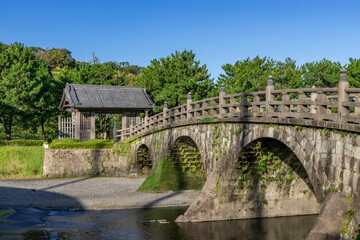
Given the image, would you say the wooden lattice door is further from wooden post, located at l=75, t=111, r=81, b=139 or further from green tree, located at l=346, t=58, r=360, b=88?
green tree, located at l=346, t=58, r=360, b=88

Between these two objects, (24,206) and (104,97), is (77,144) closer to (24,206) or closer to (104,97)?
(104,97)

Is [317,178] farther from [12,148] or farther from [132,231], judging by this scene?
[12,148]

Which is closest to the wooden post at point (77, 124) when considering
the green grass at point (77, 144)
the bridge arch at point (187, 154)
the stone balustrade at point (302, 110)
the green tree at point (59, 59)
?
the green grass at point (77, 144)

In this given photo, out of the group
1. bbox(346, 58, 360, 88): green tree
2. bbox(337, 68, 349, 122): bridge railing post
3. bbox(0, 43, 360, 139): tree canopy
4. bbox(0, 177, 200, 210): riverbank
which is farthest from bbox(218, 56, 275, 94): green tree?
bbox(337, 68, 349, 122): bridge railing post

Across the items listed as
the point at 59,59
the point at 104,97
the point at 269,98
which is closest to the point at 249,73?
the point at 104,97

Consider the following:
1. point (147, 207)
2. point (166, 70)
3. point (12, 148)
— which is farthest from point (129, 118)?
point (147, 207)

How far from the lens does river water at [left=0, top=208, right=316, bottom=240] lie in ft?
61.3

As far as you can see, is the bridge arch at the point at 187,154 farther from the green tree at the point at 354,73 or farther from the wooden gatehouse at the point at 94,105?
the green tree at the point at 354,73

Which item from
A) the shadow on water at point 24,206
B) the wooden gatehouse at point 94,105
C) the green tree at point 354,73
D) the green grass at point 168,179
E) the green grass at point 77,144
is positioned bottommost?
the shadow on water at point 24,206

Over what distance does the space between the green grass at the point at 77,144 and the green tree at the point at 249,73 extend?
13.3 metres

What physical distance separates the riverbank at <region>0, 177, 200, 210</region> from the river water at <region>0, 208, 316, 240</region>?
177cm

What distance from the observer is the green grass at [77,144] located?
37.2m

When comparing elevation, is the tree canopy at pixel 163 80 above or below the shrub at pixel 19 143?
above

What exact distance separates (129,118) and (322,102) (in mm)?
29398
